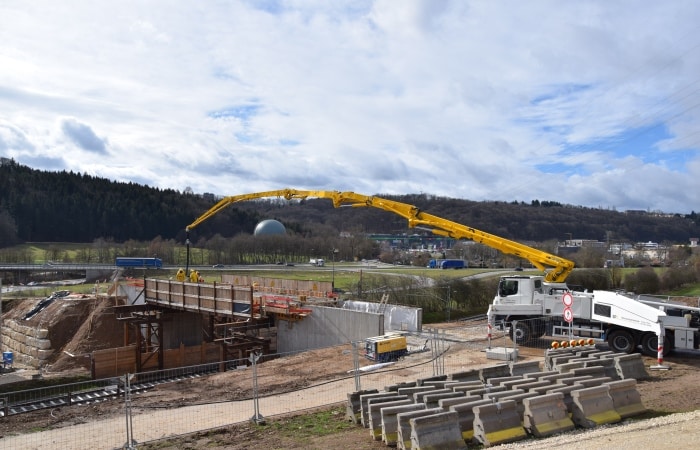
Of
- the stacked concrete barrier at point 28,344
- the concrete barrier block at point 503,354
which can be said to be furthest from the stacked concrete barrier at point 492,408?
the stacked concrete barrier at point 28,344

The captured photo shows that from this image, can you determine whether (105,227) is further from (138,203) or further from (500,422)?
(500,422)

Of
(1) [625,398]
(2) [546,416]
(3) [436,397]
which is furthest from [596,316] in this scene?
(3) [436,397]

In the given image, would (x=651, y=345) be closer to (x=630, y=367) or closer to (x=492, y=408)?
(x=630, y=367)

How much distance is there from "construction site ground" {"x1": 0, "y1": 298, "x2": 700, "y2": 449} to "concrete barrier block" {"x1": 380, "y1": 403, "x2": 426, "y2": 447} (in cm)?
19

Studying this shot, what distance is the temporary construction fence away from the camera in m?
14.6

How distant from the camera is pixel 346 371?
21391 mm

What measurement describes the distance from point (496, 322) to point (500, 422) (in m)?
→ 14.6

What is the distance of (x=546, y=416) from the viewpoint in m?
11.8

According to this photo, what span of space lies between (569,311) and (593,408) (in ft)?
32.0

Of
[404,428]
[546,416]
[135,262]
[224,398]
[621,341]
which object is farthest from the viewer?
[135,262]

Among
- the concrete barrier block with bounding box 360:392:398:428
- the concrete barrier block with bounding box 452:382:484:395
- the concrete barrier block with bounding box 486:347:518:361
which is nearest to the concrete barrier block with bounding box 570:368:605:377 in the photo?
the concrete barrier block with bounding box 452:382:484:395

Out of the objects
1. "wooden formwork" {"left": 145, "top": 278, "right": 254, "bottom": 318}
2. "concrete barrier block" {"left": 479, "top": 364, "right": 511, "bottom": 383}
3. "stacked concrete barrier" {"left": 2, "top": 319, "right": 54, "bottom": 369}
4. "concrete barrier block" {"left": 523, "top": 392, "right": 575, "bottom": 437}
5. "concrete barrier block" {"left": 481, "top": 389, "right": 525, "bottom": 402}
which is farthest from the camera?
"stacked concrete barrier" {"left": 2, "top": 319, "right": 54, "bottom": 369}

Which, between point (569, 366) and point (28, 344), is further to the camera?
point (28, 344)

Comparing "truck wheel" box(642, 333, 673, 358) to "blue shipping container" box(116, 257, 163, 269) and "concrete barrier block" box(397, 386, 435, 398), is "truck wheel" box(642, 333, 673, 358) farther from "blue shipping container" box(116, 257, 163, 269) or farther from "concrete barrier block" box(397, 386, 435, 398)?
"blue shipping container" box(116, 257, 163, 269)
